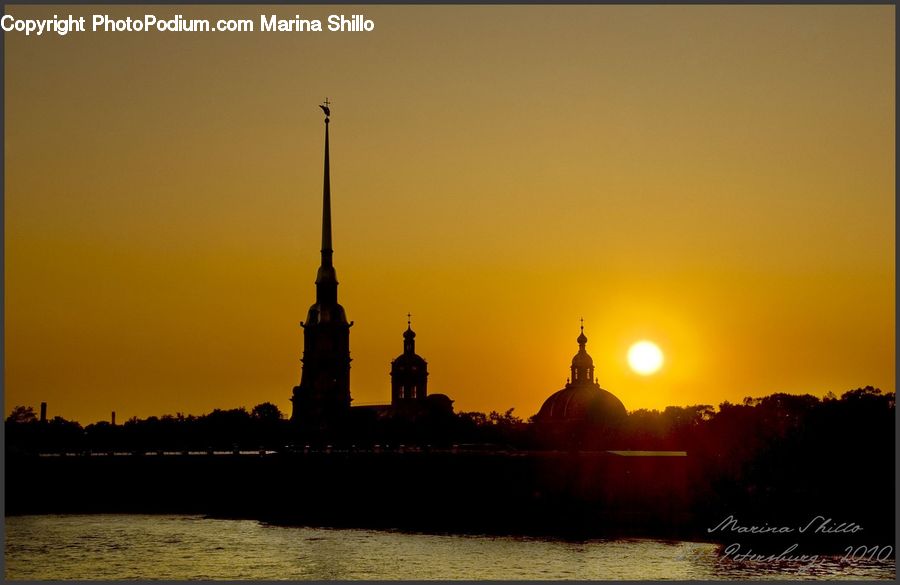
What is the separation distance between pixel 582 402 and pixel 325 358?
28.5 metres

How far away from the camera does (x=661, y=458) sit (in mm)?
129875

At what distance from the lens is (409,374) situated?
191125mm

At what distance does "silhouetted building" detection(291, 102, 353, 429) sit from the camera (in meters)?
184

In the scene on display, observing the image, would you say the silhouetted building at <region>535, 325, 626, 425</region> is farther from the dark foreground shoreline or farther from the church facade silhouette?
the dark foreground shoreline

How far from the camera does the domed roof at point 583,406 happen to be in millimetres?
178500

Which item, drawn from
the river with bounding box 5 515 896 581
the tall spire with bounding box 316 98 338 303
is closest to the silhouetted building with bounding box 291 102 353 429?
the tall spire with bounding box 316 98 338 303

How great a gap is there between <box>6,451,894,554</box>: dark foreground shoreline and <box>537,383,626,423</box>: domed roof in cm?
3076

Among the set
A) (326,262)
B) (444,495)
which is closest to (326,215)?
(326,262)

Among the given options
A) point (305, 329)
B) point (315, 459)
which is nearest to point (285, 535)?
point (315, 459)

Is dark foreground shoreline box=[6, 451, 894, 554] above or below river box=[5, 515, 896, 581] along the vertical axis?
above

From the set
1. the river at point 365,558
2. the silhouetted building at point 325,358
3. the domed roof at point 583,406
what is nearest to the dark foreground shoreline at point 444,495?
the river at point 365,558

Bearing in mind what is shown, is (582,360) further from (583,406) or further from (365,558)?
(365,558)

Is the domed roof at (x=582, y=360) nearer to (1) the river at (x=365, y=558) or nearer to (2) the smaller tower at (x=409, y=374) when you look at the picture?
(2) the smaller tower at (x=409, y=374)

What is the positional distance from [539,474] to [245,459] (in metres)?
37.4
